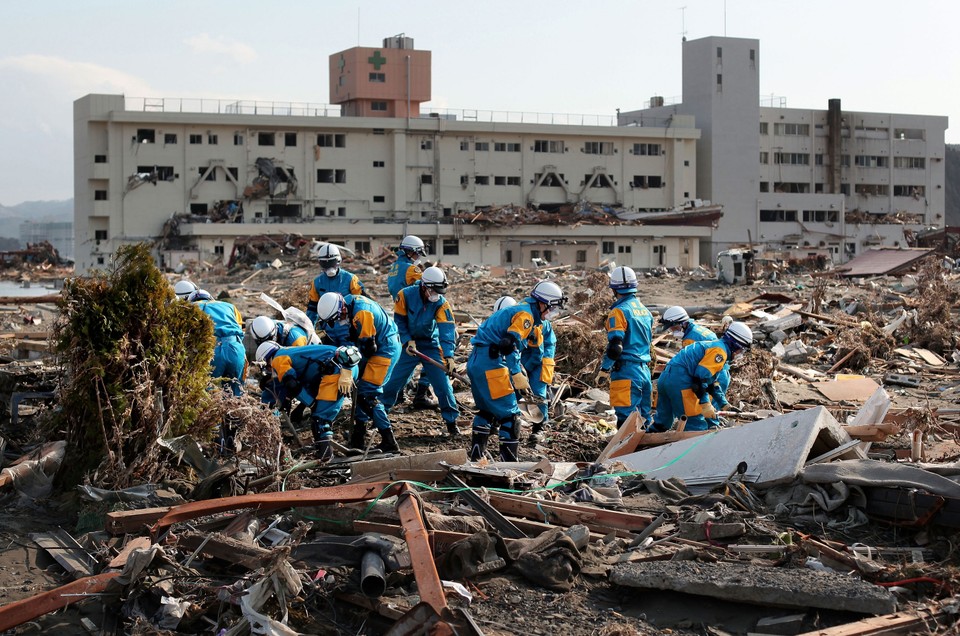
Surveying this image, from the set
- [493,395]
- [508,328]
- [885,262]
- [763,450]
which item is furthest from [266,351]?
[885,262]

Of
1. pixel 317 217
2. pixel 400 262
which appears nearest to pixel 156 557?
pixel 400 262

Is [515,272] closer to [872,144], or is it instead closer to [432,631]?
[432,631]

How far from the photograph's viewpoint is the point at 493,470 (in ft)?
25.2

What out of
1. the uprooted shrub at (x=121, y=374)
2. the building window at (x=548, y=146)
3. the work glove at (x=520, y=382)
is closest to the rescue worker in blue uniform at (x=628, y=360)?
the work glove at (x=520, y=382)

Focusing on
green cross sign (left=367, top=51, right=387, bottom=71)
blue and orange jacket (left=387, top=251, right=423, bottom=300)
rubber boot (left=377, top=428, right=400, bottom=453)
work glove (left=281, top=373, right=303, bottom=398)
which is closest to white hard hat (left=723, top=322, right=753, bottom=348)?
rubber boot (left=377, top=428, right=400, bottom=453)

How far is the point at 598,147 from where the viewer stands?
196 feet

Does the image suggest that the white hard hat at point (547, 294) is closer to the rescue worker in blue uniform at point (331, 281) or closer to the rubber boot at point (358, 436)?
the rubber boot at point (358, 436)

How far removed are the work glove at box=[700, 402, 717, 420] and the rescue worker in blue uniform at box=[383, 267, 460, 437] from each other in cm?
266

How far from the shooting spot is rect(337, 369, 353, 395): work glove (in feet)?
30.6

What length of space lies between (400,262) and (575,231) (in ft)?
138

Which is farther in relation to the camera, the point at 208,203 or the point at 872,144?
the point at 872,144

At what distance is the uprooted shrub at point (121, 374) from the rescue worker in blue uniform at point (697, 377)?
4.65 m

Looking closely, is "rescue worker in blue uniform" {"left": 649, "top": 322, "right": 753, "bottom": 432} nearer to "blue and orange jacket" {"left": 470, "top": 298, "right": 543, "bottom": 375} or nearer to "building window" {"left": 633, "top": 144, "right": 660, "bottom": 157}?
"blue and orange jacket" {"left": 470, "top": 298, "right": 543, "bottom": 375}

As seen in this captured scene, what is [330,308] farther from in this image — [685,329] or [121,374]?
[685,329]
